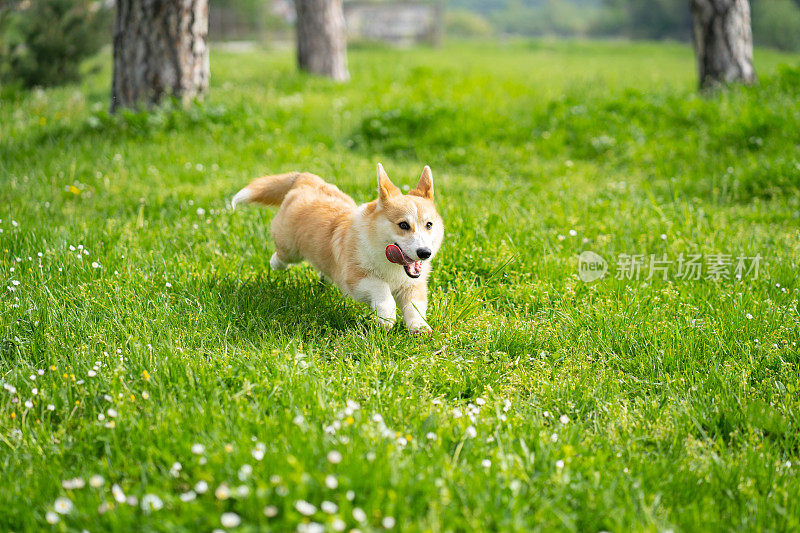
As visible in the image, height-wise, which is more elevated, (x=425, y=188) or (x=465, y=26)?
(x=465, y=26)

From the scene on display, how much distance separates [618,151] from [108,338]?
581 centimetres

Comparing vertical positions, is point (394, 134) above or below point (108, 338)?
above

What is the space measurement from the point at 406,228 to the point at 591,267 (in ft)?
5.63

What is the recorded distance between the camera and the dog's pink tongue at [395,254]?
3424 millimetres

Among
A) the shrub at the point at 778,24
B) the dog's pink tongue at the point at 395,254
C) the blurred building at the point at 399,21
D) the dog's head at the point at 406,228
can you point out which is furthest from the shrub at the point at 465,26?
the dog's pink tongue at the point at 395,254

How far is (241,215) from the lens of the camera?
5.22 meters

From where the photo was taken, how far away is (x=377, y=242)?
3.53m

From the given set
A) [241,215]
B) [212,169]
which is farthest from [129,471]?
[212,169]

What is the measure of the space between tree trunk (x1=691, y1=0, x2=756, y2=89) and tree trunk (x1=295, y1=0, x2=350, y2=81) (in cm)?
579

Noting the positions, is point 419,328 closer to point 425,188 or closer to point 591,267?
point 425,188

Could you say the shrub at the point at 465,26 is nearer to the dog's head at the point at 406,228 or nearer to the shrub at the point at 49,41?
the shrub at the point at 49,41

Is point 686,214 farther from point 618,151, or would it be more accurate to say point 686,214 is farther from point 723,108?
point 723,108

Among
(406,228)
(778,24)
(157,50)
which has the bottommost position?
(406,228)

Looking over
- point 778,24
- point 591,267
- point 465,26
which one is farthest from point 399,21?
point 591,267
